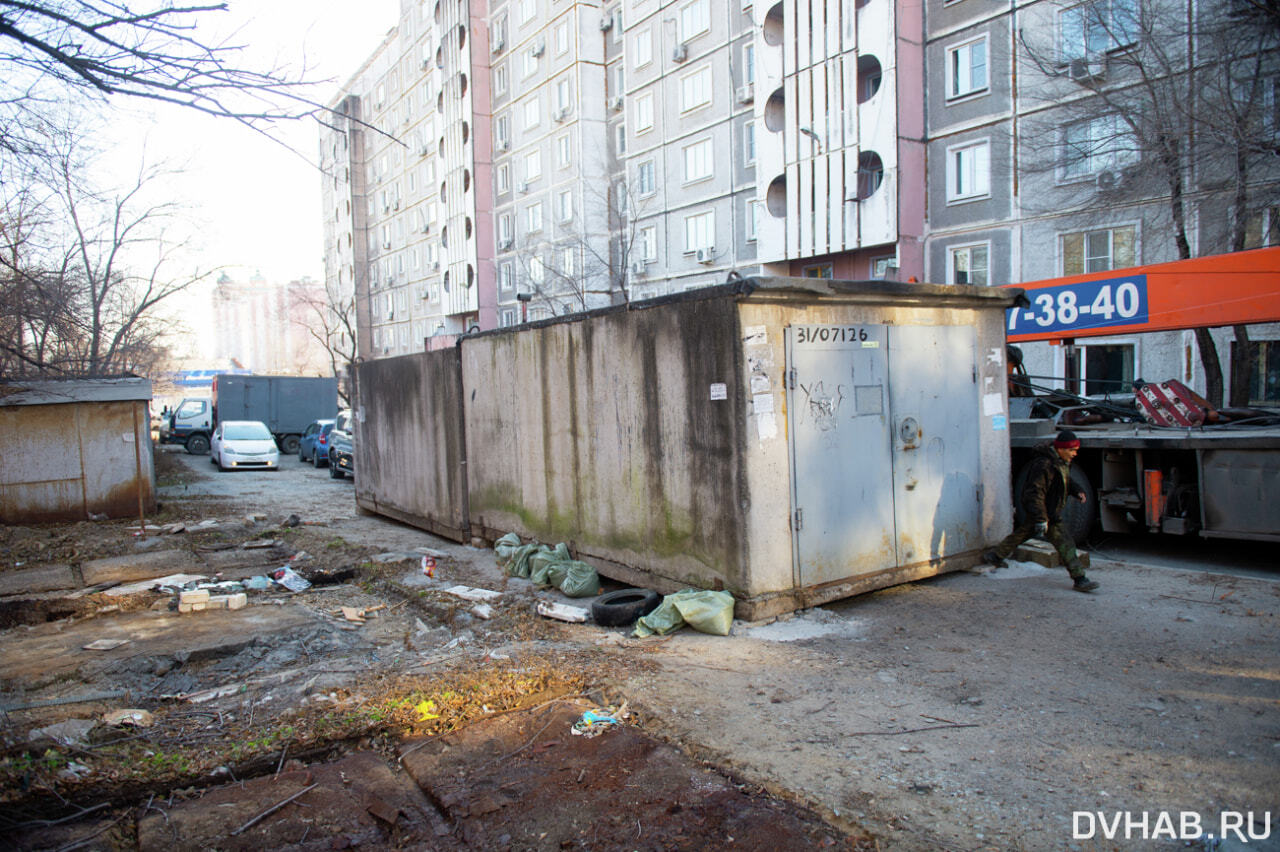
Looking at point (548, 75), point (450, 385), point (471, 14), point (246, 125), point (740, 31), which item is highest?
point (471, 14)

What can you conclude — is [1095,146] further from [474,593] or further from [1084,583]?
[474,593]

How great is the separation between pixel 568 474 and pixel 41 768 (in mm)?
5338

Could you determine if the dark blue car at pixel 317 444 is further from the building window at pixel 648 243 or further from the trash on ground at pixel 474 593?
the trash on ground at pixel 474 593

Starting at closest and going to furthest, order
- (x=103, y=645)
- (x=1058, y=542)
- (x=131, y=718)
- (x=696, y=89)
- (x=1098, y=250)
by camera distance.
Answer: (x=131, y=718), (x=103, y=645), (x=1058, y=542), (x=1098, y=250), (x=696, y=89)

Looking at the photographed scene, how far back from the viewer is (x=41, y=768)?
4148 mm

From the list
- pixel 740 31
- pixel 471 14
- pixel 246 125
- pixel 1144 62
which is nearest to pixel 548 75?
pixel 471 14

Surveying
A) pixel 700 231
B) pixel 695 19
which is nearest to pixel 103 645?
pixel 700 231

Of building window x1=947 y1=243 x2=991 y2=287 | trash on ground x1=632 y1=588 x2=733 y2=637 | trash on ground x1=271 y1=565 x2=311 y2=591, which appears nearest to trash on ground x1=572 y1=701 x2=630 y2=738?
trash on ground x1=632 y1=588 x2=733 y2=637

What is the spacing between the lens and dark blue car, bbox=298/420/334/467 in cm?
2494

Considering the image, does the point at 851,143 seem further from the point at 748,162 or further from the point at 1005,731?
the point at 1005,731

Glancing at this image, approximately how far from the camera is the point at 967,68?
70.5 ft

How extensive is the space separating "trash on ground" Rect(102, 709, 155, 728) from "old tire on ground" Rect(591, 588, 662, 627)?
3.32 metres

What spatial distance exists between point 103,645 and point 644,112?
28.6m

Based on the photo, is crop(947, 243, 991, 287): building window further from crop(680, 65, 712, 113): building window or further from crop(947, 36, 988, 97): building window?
crop(680, 65, 712, 113): building window
